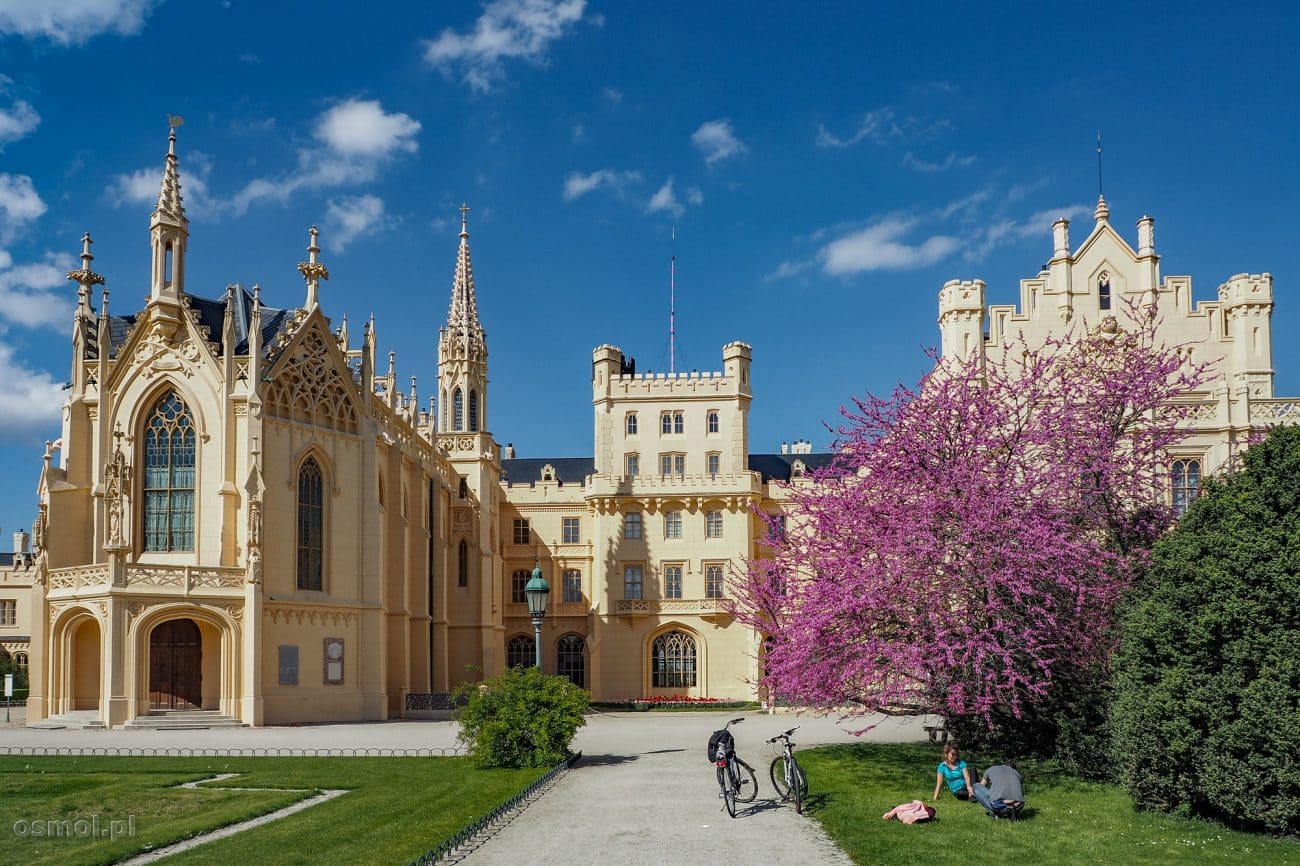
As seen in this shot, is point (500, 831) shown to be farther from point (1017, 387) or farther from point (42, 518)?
point (42, 518)

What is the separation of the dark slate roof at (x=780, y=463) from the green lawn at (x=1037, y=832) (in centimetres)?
4097

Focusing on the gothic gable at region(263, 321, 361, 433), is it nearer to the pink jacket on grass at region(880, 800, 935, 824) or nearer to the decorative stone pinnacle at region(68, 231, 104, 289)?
the decorative stone pinnacle at region(68, 231, 104, 289)

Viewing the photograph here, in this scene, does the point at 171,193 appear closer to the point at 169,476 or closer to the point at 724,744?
the point at 169,476

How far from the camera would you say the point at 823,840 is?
16.1m

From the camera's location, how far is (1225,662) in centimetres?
1720

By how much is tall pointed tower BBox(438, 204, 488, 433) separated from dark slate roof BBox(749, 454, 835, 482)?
14857 millimetres

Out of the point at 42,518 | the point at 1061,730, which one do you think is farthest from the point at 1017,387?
the point at 42,518

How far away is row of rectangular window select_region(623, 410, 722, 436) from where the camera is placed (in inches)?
2322

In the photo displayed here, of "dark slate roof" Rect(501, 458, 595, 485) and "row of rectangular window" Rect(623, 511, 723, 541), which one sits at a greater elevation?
"dark slate roof" Rect(501, 458, 595, 485)

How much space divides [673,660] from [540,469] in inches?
629

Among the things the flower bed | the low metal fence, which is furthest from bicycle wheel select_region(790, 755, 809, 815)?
the flower bed

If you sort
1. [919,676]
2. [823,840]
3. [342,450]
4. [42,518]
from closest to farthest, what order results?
[823,840] < [919,676] < [42,518] < [342,450]

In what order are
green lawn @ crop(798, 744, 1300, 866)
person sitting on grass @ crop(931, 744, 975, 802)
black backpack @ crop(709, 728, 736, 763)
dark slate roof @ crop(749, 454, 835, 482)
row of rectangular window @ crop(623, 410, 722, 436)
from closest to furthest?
green lawn @ crop(798, 744, 1300, 866) → black backpack @ crop(709, 728, 736, 763) → person sitting on grass @ crop(931, 744, 975, 802) → row of rectangular window @ crop(623, 410, 722, 436) → dark slate roof @ crop(749, 454, 835, 482)

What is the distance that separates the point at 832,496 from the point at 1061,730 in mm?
6241
